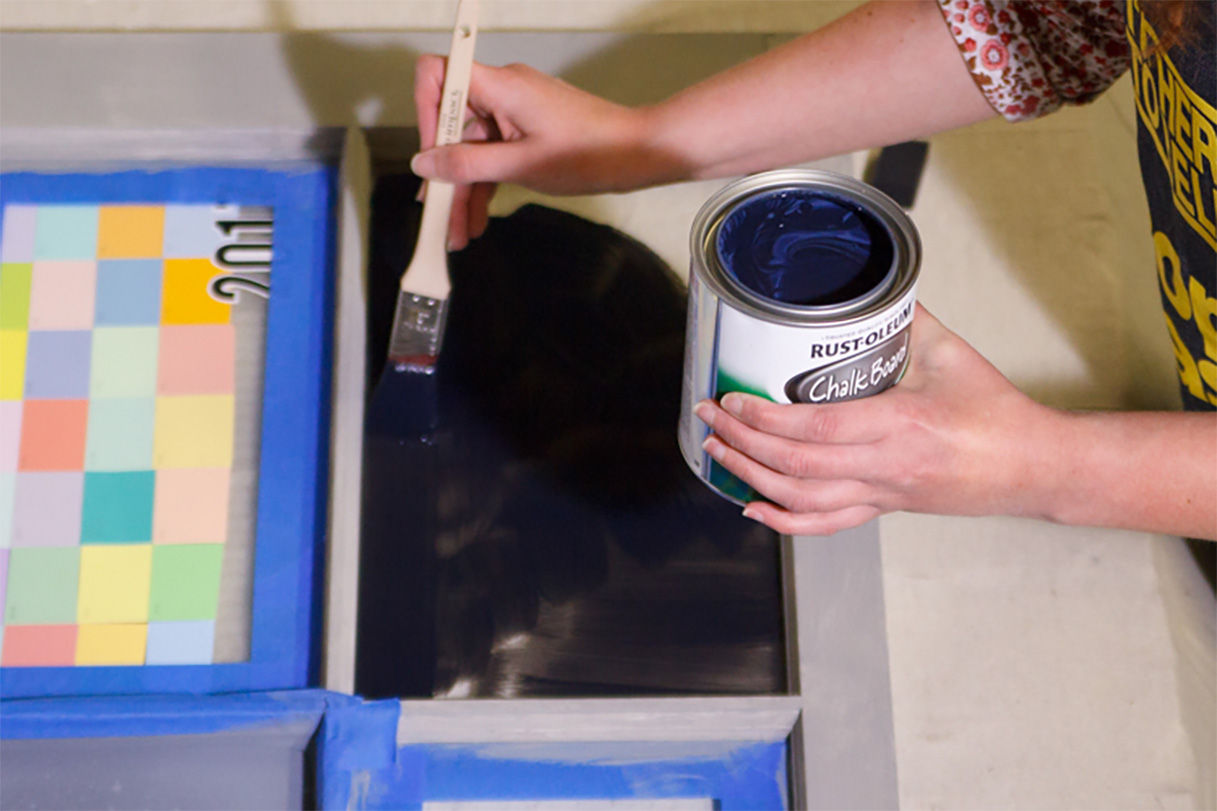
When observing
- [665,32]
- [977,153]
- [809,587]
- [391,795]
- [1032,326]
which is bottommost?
[391,795]

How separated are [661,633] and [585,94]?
0.38 meters

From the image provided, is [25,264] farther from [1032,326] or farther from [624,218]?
[1032,326]

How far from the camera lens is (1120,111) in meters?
0.88

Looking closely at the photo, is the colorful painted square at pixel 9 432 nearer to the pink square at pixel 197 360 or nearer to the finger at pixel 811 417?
the pink square at pixel 197 360

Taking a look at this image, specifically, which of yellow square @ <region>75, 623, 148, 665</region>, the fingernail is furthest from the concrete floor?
yellow square @ <region>75, 623, 148, 665</region>

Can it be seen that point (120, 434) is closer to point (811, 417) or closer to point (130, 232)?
point (130, 232)

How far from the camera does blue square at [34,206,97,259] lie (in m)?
0.78

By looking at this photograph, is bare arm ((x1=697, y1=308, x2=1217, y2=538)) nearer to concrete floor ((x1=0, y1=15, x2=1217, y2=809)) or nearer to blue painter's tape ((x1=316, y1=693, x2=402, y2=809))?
concrete floor ((x1=0, y1=15, x2=1217, y2=809))

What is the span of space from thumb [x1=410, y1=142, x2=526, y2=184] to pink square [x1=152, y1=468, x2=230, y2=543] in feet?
0.83

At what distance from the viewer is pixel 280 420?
0.73 m

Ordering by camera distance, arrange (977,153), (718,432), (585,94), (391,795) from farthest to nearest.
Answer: (977,153), (585,94), (391,795), (718,432)

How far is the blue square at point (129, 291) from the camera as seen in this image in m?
0.76

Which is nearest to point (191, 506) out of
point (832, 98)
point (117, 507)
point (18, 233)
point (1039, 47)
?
point (117, 507)

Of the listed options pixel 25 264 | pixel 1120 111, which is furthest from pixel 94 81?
pixel 1120 111
